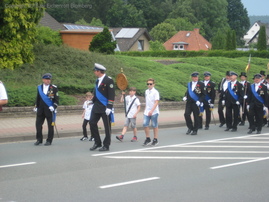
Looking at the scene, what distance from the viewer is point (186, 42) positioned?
9044cm

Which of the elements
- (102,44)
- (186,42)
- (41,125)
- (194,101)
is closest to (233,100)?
(194,101)

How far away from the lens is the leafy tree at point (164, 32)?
3701 inches

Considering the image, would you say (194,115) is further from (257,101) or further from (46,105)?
(46,105)

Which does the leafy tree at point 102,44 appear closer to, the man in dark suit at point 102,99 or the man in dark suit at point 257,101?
the man in dark suit at point 257,101

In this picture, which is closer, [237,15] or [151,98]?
[151,98]

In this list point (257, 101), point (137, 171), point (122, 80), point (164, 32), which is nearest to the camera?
point (137, 171)

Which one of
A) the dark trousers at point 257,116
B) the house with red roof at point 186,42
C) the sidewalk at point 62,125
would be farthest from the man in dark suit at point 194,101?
the house with red roof at point 186,42

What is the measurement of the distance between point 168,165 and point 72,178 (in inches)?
89.4

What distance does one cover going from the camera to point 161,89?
82.4 feet

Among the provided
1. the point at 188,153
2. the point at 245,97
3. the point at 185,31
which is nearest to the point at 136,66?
the point at 245,97

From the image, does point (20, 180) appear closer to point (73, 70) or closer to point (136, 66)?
point (73, 70)

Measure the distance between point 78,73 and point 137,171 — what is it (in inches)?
576

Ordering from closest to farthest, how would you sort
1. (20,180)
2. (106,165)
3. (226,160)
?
(20,180)
(106,165)
(226,160)

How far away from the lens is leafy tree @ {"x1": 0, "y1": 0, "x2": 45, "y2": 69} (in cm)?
2077
